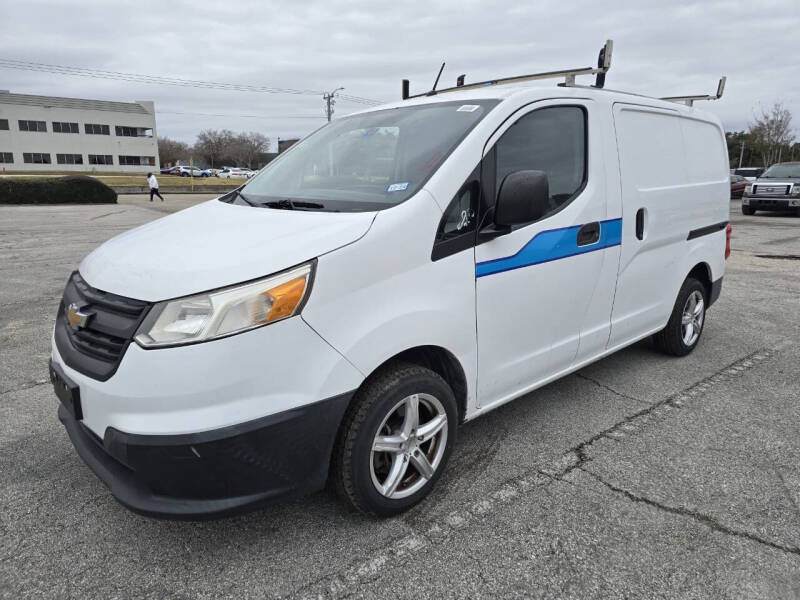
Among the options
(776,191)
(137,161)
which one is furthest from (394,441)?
(137,161)

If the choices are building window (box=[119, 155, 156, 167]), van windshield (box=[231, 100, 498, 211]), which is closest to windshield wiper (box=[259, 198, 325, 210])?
van windshield (box=[231, 100, 498, 211])

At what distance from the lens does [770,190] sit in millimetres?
17938

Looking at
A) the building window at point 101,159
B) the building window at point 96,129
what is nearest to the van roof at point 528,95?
the building window at point 101,159

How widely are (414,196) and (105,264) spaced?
1372 millimetres

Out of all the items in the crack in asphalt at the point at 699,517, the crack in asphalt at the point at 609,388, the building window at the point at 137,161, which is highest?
the building window at the point at 137,161

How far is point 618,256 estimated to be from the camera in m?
3.52

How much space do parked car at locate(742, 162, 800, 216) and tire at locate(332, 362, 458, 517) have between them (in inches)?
759

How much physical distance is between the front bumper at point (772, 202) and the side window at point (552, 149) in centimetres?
1807

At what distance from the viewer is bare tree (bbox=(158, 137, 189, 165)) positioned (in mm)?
96875

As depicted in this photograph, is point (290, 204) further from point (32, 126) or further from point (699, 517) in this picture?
point (32, 126)

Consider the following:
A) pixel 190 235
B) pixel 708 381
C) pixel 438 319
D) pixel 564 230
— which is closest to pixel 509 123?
Answer: pixel 564 230

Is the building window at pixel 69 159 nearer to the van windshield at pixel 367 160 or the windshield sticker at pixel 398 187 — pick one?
the van windshield at pixel 367 160

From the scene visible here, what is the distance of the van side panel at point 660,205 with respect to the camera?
142 inches

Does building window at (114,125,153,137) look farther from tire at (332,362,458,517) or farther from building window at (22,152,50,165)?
tire at (332,362,458,517)
